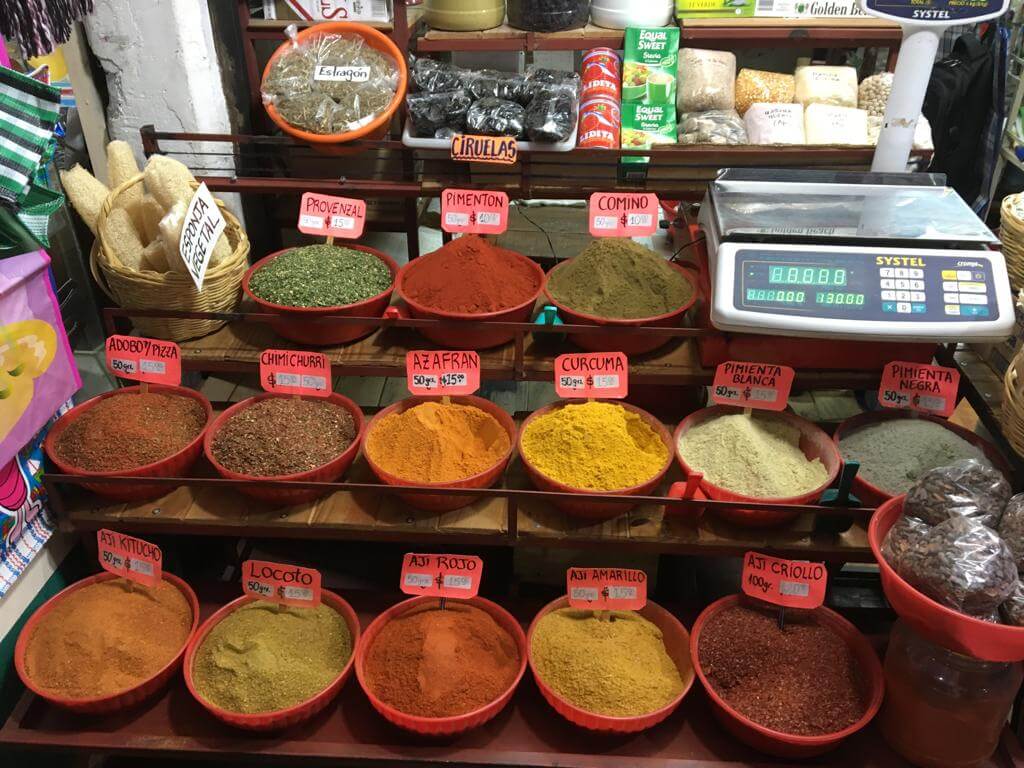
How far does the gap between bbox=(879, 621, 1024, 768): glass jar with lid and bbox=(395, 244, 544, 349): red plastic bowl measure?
90 cm

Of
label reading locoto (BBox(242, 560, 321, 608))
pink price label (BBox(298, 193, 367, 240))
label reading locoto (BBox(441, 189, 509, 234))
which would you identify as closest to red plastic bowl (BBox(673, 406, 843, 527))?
label reading locoto (BBox(441, 189, 509, 234))

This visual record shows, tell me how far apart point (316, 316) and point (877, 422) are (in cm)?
116

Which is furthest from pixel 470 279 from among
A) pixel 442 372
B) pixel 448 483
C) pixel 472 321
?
pixel 448 483

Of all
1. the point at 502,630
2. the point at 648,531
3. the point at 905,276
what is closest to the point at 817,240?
the point at 905,276

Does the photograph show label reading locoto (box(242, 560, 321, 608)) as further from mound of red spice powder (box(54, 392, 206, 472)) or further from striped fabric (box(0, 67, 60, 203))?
striped fabric (box(0, 67, 60, 203))

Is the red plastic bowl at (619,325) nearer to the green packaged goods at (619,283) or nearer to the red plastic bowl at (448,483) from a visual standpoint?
the green packaged goods at (619,283)

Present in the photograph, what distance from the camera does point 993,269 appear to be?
139 centimetres

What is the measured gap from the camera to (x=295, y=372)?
5.16ft

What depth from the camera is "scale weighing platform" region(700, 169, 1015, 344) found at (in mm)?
1370

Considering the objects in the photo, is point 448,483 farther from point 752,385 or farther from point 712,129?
point 712,129

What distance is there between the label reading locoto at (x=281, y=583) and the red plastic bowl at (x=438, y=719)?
0.13 metres

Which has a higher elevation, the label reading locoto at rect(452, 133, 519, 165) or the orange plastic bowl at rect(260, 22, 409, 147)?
the orange plastic bowl at rect(260, 22, 409, 147)

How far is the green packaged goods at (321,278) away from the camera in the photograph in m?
1.65

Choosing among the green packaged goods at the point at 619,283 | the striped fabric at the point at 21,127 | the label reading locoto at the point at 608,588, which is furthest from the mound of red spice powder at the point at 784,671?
the striped fabric at the point at 21,127
